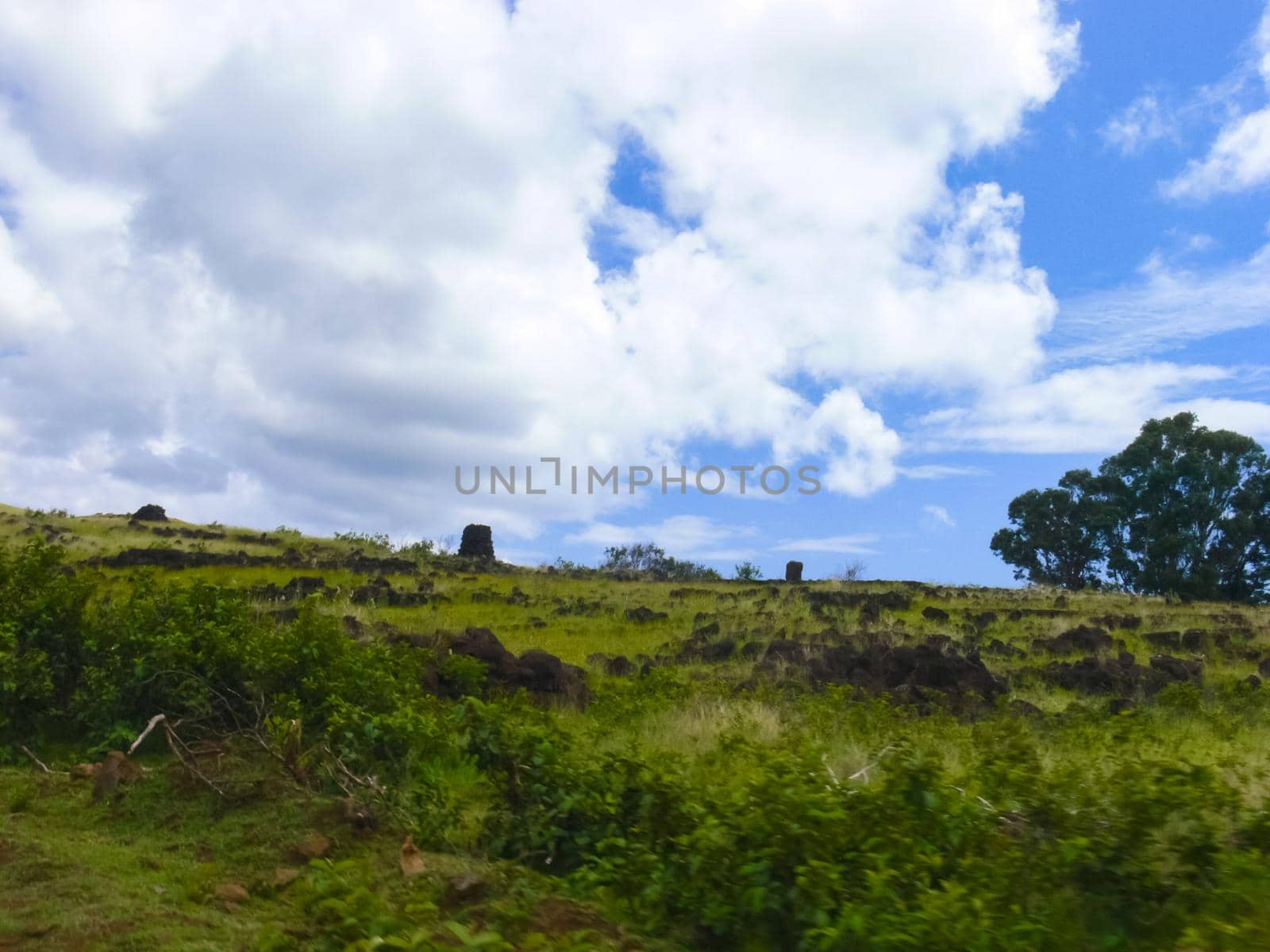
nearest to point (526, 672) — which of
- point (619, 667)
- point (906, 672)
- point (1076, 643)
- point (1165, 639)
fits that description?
point (619, 667)

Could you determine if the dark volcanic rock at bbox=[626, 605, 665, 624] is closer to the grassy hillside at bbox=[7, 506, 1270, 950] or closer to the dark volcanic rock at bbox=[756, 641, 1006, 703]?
the dark volcanic rock at bbox=[756, 641, 1006, 703]

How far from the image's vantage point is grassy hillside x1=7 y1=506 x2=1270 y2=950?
4754 millimetres

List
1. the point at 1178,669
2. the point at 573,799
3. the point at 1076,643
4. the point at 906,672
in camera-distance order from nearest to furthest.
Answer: the point at 573,799, the point at 906,672, the point at 1178,669, the point at 1076,643

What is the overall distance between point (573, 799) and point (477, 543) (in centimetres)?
3814

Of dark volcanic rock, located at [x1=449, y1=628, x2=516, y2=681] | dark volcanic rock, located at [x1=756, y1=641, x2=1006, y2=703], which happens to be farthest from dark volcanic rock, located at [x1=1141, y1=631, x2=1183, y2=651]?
dark volcanic rock, located at [x1=449, y1=628, x2=516, y2=681]

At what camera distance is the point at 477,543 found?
43688 mm

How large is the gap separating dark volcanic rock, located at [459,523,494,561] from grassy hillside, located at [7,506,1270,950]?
28.0 m

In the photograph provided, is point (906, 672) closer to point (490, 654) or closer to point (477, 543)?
point (490, 654)

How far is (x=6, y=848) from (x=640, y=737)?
5.52 metres

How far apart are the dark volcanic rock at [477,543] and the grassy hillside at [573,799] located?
28028 mm

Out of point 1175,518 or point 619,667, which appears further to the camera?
point 1175,518

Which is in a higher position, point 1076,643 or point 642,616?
point 642,616

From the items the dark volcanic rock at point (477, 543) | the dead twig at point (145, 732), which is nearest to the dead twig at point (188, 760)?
the dead twig at point (145, 732)

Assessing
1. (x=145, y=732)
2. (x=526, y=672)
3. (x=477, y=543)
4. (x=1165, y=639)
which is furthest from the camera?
(x=477, y=543)
